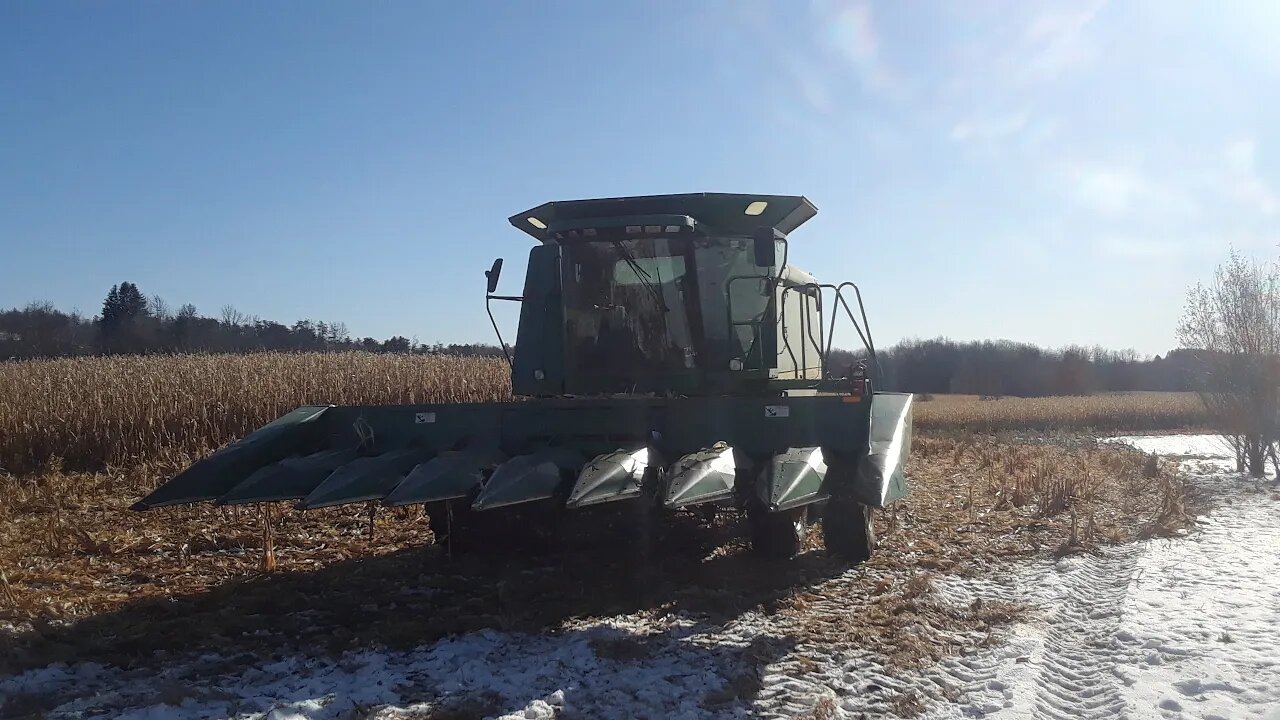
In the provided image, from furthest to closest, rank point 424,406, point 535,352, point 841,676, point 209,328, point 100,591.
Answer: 1. point 209,328
2. point 535,352
3. point 424,406
4. point 100,591
5. point 841,676

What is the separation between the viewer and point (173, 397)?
13.5 metres

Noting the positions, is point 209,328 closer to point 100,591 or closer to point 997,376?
point 100,591

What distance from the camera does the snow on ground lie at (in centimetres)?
396

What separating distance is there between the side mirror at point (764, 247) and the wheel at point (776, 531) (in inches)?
75.4

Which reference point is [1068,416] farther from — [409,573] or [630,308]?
[409,573]

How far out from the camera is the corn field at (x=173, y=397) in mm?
12344

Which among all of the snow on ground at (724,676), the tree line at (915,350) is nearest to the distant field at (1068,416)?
the tree line at (915,350)

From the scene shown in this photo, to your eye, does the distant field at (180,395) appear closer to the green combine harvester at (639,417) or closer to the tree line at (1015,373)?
the green combine harvester at (639,417)

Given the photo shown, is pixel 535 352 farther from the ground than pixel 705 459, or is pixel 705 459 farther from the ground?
pixel 535 352

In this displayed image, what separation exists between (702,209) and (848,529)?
2899mm

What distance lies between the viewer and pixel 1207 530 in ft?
30.0

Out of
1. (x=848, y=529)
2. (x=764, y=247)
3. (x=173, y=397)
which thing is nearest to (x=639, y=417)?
(x=764, y=247)

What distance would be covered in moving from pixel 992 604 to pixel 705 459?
7.42 ft

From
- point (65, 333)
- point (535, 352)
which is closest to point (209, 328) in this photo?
point (65, 333)
